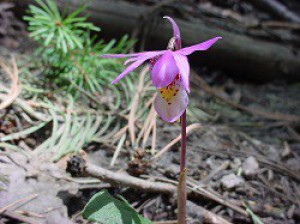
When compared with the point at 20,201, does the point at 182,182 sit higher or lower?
higher

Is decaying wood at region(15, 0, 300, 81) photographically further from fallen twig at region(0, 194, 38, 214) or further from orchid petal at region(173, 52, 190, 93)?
orchid petal at region(173, 52, 190, 93)

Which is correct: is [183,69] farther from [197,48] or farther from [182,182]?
[182,182]

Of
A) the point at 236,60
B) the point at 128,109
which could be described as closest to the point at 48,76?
the point at 128,109

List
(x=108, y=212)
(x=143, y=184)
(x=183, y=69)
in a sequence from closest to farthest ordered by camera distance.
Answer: (x=183, y=69) → (x=108, y=212) → (x=143, y=184)

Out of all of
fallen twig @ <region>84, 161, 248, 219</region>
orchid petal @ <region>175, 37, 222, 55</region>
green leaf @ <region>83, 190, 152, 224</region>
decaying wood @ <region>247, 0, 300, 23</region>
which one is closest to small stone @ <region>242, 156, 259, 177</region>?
fallen twig @ <region>84, 161, 248, 219</region>

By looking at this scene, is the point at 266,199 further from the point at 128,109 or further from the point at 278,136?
the point at 128,109

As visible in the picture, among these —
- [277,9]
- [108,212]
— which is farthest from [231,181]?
[277,9]

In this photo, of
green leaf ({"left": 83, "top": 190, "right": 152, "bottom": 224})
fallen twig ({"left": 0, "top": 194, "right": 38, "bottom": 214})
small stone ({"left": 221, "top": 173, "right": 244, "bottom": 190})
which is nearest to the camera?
green leaf ({"left": 83, "top": 190, "right": 152, "bottom": 224})
